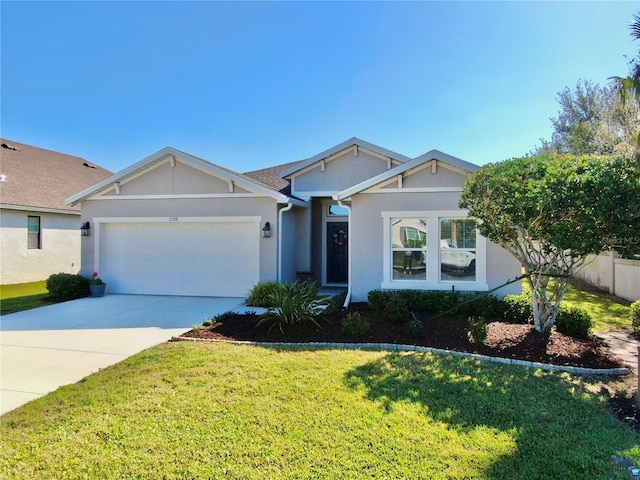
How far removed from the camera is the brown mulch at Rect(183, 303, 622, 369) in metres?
5.78

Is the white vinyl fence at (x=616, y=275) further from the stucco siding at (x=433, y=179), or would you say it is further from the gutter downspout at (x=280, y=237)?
the gutter downspout at (x=280, y=237)

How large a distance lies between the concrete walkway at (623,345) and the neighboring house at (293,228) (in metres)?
2.24

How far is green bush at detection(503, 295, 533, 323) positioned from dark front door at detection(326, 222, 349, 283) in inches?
256

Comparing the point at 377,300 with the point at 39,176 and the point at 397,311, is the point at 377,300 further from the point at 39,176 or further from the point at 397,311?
the point at 39,176

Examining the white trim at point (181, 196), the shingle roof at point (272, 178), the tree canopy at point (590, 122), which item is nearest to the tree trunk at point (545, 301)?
the white trim at point (181, 196)

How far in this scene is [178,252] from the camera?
11805 millimetres

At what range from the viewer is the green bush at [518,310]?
25.6 ft

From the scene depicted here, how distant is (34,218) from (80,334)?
1207cm

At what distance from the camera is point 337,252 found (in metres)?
13.6

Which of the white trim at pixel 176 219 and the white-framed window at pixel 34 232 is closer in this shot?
the white trim at pixel 176 219

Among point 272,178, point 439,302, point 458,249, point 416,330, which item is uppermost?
point 272,178

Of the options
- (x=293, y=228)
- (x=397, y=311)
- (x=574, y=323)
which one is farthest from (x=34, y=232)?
(x=574, y=323)

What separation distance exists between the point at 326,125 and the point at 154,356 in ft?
46.8

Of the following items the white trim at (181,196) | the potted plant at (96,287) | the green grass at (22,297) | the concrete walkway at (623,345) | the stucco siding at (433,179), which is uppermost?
the stucco siding at (433,179)
